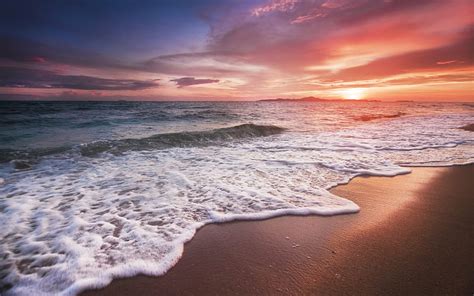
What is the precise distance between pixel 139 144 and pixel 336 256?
385 inches

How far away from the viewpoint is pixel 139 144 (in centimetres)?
1091

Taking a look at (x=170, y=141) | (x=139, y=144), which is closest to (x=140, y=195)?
(x=139, y=144)

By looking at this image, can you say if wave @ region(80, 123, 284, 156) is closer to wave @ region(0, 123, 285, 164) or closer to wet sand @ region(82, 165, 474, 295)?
wave @ region(0, 123, 285, 164)

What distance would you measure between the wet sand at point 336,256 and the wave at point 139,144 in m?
7.49

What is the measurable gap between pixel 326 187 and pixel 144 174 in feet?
15.1

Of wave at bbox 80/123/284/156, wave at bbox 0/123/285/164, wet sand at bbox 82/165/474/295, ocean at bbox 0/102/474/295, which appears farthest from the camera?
wave at bbox 80/123/284/156

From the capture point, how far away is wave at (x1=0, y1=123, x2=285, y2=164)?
864 cm

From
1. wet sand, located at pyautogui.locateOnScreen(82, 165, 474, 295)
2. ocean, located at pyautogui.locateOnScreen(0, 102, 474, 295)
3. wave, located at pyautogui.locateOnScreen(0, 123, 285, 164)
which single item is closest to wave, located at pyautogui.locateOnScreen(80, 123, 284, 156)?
wave, located at pyautogui.locateOnScreen(0, 123, 285, 164)

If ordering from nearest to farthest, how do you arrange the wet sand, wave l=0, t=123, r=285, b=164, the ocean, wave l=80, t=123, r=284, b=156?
1. the wet sand
2. the ocean
3. wave l=0, t=123, r=285, b=164
4. wave l=80, t=123, r=284, b=156

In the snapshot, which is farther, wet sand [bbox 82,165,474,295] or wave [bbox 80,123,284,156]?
wave [bbox 80,123,284,156]

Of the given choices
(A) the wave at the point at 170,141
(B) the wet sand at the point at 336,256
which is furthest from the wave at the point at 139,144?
(B) the wet sand at the point at 336,256

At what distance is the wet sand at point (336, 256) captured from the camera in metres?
2.50

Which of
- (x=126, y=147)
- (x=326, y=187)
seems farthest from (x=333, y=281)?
(x=126, y=147)

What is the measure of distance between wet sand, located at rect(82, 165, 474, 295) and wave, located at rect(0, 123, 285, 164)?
7.49 m
